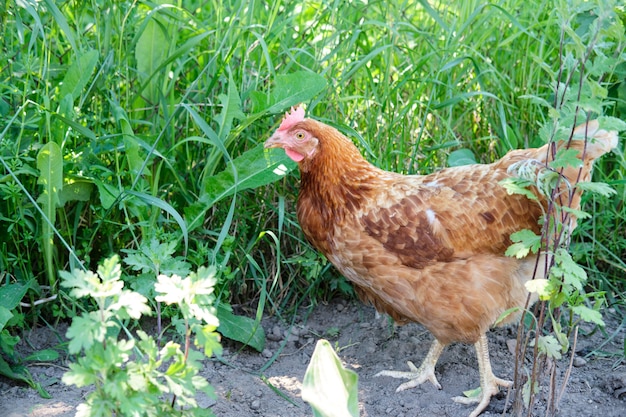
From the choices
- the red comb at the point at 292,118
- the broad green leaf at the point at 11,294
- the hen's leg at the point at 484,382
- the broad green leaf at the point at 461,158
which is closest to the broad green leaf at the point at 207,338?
the broad green leaf at the point at 11,294

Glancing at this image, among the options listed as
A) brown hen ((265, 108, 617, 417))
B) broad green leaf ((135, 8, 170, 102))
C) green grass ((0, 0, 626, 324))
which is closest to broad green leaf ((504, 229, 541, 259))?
brown hen ((265, 108, 617, 417))

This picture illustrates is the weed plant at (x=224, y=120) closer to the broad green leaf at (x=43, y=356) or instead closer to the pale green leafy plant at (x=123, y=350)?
the broad green leaf at (x=43, y=356)

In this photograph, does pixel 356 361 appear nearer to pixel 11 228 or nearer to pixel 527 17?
pixel 11 228

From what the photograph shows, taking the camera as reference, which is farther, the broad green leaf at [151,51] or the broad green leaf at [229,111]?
the broad green leaf at [151,51]

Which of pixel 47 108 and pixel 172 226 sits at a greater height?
pixel 47 108

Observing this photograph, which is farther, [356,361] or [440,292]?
[356,361]

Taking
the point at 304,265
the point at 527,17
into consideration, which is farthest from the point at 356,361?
the point at 527,17

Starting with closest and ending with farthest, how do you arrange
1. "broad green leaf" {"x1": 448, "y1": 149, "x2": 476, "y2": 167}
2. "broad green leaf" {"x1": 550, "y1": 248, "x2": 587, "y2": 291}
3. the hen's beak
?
"broad green leaf" {"x1": 550, "y1": 248, "x2": 587, "y2": 291} → the hen's beak → "broad green leaf" {"x1": 448, "y1": 149, "x2": 476, "y2": 167}

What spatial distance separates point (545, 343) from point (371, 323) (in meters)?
1.56

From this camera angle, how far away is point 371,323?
12.5 ft

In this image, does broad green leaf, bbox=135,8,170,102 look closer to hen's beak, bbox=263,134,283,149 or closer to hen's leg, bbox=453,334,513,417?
hen's beak, bbox=263,134,283,149

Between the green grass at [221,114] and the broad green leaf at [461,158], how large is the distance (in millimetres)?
99

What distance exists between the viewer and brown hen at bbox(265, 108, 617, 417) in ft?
10.3

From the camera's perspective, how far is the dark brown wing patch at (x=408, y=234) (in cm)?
315
